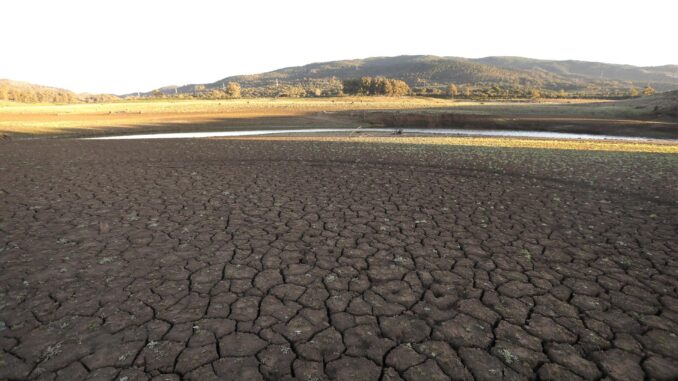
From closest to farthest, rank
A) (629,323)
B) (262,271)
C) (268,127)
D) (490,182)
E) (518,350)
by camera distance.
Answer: (518,350) → (629,323) → (262,271) → (490,182) → (268,127)

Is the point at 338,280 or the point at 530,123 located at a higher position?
the point at 530,123

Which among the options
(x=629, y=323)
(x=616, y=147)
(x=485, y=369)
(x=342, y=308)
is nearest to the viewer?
(x=485, y=369)

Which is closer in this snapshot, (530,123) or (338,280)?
(338,280)

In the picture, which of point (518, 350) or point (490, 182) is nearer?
point (518, 350)

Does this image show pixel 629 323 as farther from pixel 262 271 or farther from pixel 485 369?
pixel 262 271

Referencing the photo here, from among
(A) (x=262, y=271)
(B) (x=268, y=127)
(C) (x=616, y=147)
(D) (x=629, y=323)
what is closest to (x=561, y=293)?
(D) (x=629, y=323)

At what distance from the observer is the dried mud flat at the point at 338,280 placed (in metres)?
3.59

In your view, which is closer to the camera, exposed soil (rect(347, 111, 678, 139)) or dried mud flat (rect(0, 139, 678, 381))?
dried mud flat (rect(0, 139, 678, 381))

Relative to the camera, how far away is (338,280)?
16.9 feet

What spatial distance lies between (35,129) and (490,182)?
107 ft

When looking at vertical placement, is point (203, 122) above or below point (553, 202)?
above

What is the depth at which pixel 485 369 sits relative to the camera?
11.4 ft

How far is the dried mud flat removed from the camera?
3.59 m

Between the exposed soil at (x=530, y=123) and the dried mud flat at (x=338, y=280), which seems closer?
the dried mud flat at (x=338, y=280)
